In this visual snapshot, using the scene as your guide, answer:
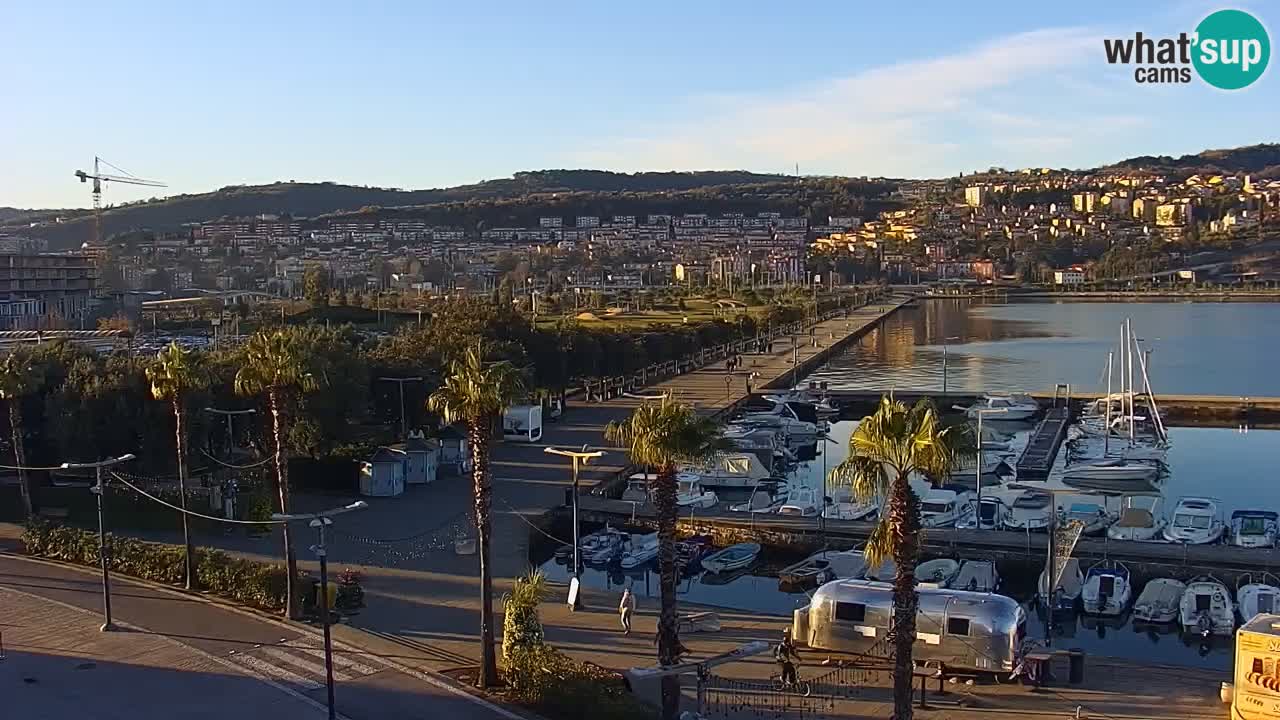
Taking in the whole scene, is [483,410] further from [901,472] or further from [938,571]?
[938,571]

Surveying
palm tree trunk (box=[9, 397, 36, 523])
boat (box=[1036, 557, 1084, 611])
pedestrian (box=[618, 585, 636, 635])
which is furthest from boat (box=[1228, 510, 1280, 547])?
palm tree trunk (box=[9, 397, 36, 523])

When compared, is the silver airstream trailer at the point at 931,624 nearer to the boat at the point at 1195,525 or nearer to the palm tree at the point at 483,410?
the palm tree at the point at 483,410

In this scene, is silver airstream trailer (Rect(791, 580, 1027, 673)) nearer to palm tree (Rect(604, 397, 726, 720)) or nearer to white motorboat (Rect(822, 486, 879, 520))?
palm tree (Rect(604, 397, 726, 720))

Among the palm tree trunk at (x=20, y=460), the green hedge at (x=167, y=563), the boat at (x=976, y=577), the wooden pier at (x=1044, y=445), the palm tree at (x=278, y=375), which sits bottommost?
the wooden pier at (x=1044, y=445)

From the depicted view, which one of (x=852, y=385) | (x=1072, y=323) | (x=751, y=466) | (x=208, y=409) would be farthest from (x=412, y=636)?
(x=1072, y=323)

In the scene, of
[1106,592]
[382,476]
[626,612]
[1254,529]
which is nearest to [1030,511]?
[1254,529]

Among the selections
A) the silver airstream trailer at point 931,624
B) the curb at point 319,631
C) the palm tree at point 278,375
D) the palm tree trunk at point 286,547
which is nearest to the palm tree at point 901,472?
the silver airstream trailer at point 931,624

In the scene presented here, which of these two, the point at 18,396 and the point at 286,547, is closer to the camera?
the point at 286,547
